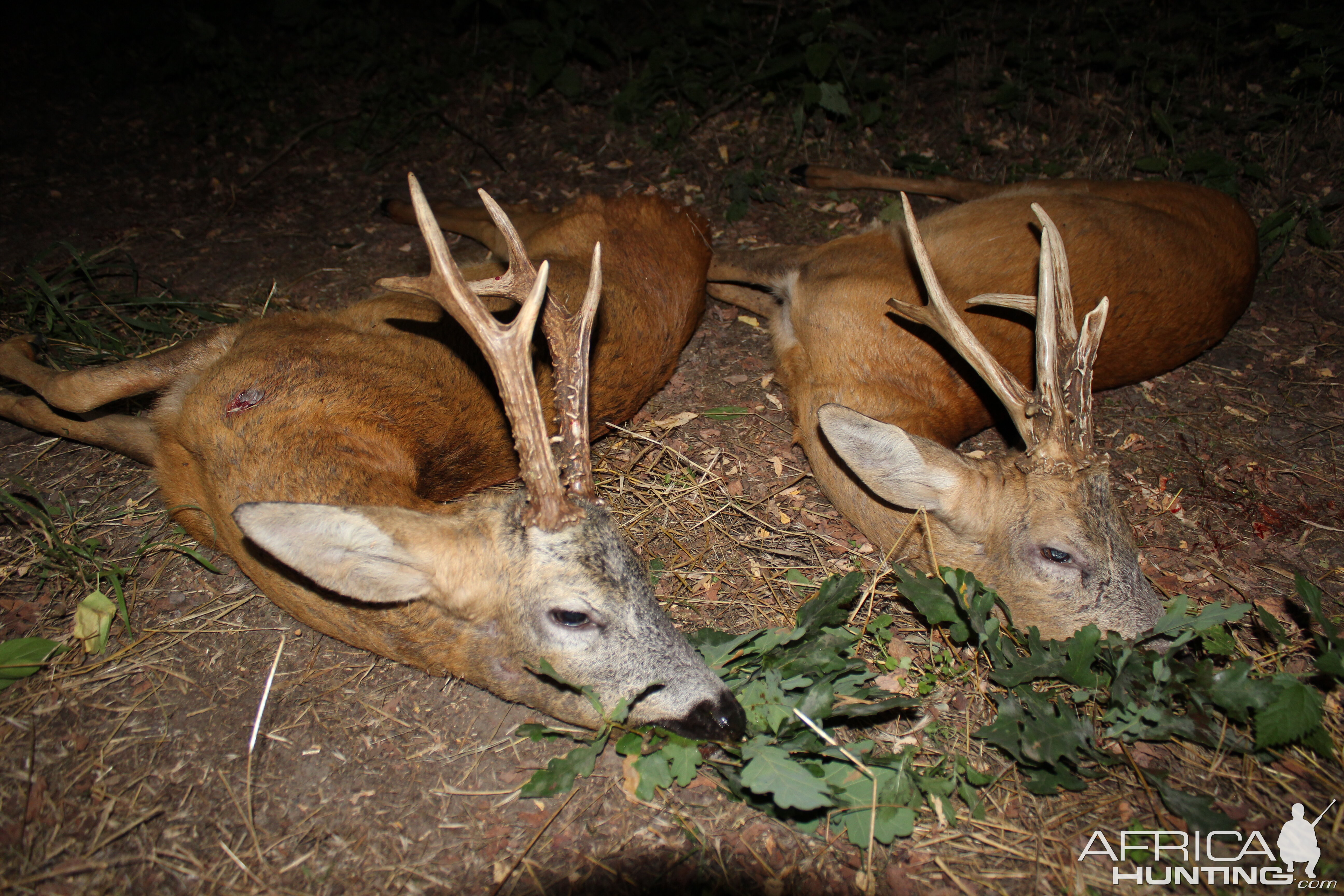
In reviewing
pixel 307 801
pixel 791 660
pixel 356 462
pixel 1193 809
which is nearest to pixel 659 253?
pixel 356 462

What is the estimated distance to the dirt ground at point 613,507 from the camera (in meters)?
2.54

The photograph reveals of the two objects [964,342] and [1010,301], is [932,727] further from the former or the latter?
[1010,301]

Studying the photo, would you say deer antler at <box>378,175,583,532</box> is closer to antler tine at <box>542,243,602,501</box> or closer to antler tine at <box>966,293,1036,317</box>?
antler tine at <box>542,243,602,501</box>

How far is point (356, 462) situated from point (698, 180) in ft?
13.2

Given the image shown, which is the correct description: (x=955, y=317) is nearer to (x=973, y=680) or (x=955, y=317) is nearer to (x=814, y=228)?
(x=973, y=680)

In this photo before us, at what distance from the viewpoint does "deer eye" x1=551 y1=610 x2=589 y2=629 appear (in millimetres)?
2570

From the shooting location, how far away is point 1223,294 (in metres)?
4.43

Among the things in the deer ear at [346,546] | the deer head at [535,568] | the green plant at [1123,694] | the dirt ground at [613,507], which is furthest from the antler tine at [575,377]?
the green plant at [1123,694]

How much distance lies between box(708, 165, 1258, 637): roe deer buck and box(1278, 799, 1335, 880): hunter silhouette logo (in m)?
0.74

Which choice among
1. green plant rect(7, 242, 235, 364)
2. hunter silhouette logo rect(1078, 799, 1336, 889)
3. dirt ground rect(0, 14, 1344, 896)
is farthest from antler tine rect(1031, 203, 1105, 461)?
green plant rect(7, 242, 235, 364)

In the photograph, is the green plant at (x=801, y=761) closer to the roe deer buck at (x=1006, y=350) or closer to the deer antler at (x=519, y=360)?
the deer antler at (x=519, y=360)

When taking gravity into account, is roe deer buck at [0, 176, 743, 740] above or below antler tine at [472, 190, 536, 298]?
below

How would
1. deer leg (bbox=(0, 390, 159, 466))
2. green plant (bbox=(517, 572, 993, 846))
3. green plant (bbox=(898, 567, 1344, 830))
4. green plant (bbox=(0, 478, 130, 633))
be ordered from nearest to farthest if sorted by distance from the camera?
green plant (bbox=(517, 572, 993, 846)) → green plant (bbox=(898, 567, 1344, 830)) → green plant (bbox=(0, 478, 130, 633)) → deer leg (bbox=(0, 390, 159, 466))

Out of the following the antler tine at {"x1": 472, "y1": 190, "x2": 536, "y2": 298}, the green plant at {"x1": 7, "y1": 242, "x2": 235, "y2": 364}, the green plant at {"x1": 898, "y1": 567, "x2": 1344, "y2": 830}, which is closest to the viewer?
the green plant at {"x1": 898, "y1": 567, "x2": 1344, "y2": 830}
